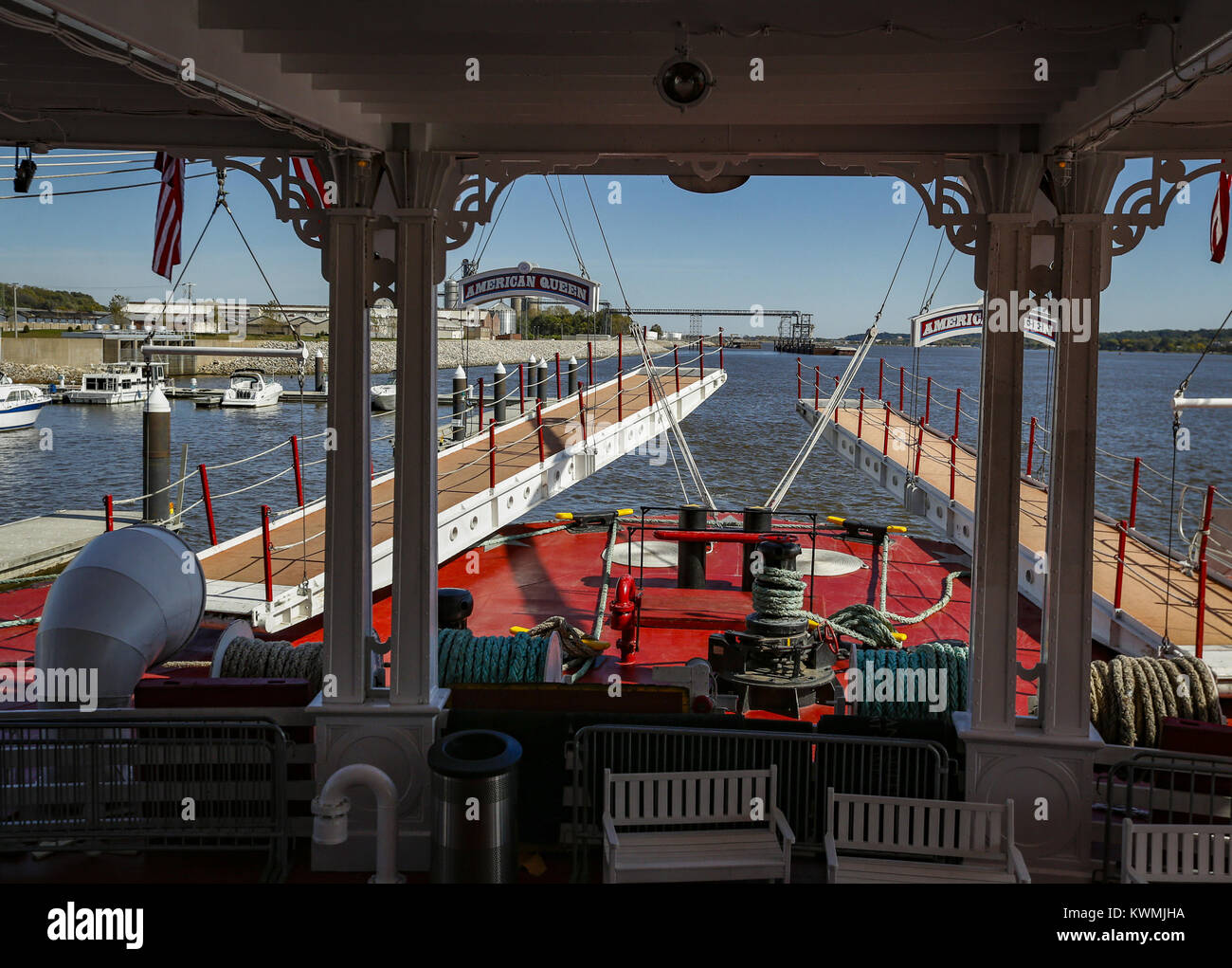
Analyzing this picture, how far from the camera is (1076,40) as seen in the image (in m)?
4.72

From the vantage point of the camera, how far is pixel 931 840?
5.84 meters

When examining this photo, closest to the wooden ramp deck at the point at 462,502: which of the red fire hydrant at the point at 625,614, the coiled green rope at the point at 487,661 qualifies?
the red fire hydrant at the point at 625,614

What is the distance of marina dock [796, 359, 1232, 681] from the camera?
426 inches

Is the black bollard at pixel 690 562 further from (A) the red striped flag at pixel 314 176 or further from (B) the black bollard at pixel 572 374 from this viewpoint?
(A) the red striped flag at pixel 314 176

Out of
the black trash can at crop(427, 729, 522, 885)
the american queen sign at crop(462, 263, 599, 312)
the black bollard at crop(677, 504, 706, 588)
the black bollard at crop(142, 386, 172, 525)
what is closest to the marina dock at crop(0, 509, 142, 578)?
the black bollard at crop(142, 386, 172, 525)

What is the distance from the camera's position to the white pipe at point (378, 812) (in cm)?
613

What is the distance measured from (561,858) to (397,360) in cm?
362

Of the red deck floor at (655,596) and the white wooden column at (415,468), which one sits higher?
the white wooden column at (415,468)

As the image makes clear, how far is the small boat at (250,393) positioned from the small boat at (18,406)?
16.3 meters

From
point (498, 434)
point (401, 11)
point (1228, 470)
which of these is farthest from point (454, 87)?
point (1228, 470)

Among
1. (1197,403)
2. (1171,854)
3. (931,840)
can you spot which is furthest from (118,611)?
(1197,403)

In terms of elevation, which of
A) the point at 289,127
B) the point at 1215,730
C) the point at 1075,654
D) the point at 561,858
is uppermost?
the point at 289,127

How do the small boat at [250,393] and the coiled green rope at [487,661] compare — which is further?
the small boat at [250,393]
